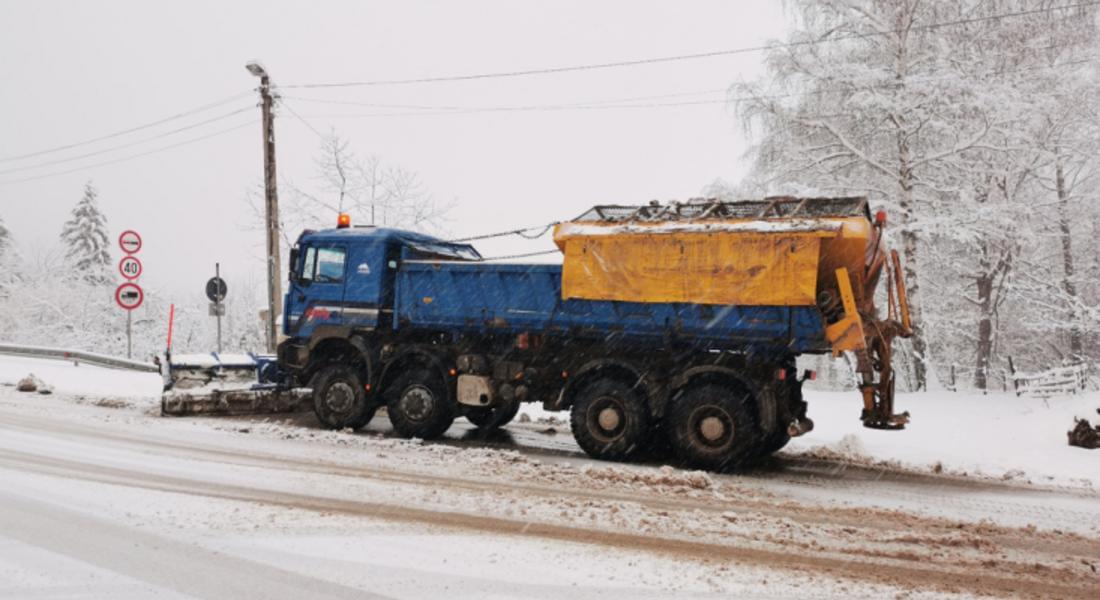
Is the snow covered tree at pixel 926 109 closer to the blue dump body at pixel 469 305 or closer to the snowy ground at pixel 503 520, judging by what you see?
the snowy ground at pixel 503 520

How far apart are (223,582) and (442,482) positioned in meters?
3.24

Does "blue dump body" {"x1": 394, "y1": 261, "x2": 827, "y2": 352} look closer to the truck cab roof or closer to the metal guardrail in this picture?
the truck cab roof

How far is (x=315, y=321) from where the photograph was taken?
11578mm

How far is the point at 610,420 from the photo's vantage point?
30.8ft

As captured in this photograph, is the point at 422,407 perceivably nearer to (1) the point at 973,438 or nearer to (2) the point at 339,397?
(2) the point at 339,397

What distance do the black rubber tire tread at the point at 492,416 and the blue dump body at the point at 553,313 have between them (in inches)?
62.4

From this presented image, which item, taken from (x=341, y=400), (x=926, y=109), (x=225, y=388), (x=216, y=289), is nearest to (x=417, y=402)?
(x=341, y=400)

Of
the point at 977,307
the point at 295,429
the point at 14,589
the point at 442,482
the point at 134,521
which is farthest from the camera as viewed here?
the point at 977,307

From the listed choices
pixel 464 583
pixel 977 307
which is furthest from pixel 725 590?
pixel 977 307

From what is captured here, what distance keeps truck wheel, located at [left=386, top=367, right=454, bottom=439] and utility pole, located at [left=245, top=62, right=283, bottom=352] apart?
7362 millimetres

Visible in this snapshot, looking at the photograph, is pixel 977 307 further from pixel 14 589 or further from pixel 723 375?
pixel 14 589

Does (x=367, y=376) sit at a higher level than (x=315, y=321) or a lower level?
lower

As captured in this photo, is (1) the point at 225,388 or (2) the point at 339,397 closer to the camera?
(2) the point at 339,397

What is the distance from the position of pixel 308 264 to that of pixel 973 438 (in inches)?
407
